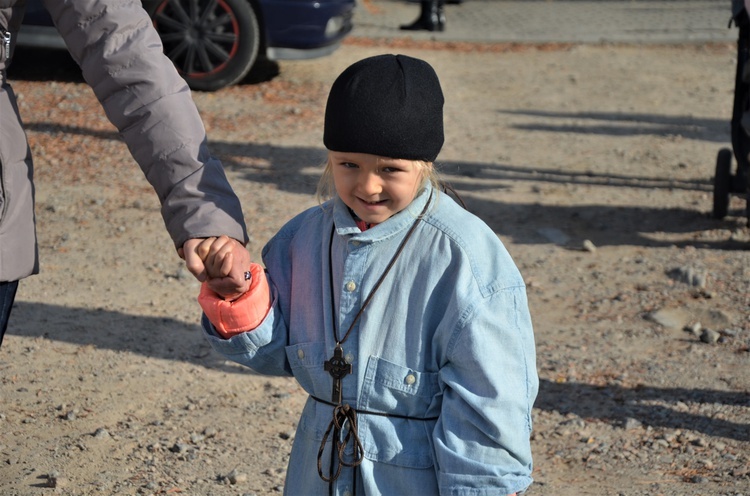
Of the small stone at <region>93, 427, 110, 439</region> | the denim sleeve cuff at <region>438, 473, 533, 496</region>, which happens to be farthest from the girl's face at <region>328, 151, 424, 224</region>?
the small stone at <region>93, 427, 110, 439</region>

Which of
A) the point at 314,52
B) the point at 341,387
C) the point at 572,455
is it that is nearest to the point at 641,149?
the point at 314,52

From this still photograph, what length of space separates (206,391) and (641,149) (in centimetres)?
492

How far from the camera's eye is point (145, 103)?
2305mm

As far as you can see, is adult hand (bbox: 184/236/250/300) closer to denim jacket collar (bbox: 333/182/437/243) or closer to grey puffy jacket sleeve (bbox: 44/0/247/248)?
grey puffy jacket sleeve (bbox: 44/0/247/248)

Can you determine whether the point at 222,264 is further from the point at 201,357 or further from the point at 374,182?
the point at 201,357

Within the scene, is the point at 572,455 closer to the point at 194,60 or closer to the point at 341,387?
the point at 341,387

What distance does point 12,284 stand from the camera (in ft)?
8.14

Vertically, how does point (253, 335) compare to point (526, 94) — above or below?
above

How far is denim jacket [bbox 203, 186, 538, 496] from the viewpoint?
2.09 m

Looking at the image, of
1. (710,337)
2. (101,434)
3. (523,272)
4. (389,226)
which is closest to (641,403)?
(710,337)

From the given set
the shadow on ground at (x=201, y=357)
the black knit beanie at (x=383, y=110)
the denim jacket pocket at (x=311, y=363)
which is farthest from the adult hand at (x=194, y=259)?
the shadow on ground at (x=201, y=357)

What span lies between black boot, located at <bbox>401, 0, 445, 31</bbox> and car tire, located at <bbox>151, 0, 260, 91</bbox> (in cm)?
366

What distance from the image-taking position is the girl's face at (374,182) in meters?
2.14

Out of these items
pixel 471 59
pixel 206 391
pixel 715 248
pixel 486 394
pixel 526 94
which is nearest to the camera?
pixel 486 394
